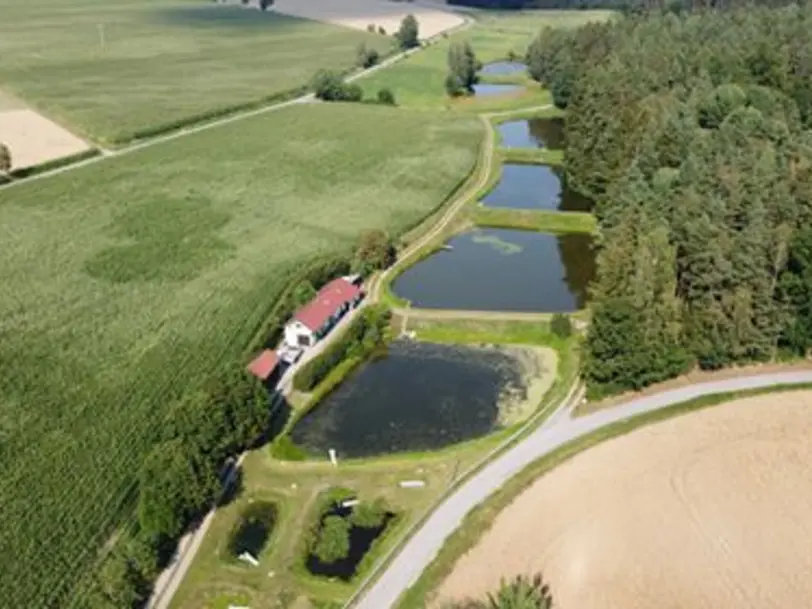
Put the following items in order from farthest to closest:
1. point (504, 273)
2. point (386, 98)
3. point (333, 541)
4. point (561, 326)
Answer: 1. point (386, 98)
2. point (504, 273)
3. point (561, 326)
4. point (333, 541)

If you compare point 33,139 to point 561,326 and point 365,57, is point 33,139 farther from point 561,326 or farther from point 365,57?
point 561,326

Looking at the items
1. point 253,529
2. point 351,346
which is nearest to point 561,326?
point 351,346

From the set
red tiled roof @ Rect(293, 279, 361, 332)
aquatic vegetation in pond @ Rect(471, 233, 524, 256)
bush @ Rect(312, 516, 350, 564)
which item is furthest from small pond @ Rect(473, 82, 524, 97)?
bush @ Rect(312, 516, 350, 564)

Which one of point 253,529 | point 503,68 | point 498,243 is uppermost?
point 503,68

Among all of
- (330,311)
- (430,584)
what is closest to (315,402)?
(330,311)

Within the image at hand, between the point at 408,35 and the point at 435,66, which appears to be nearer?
the point at 435,66

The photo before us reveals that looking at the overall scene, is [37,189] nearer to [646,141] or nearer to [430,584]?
[646,141]

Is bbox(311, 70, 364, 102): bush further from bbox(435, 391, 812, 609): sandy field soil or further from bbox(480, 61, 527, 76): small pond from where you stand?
bbox(435, 391, 812, 609): sandy field soil
